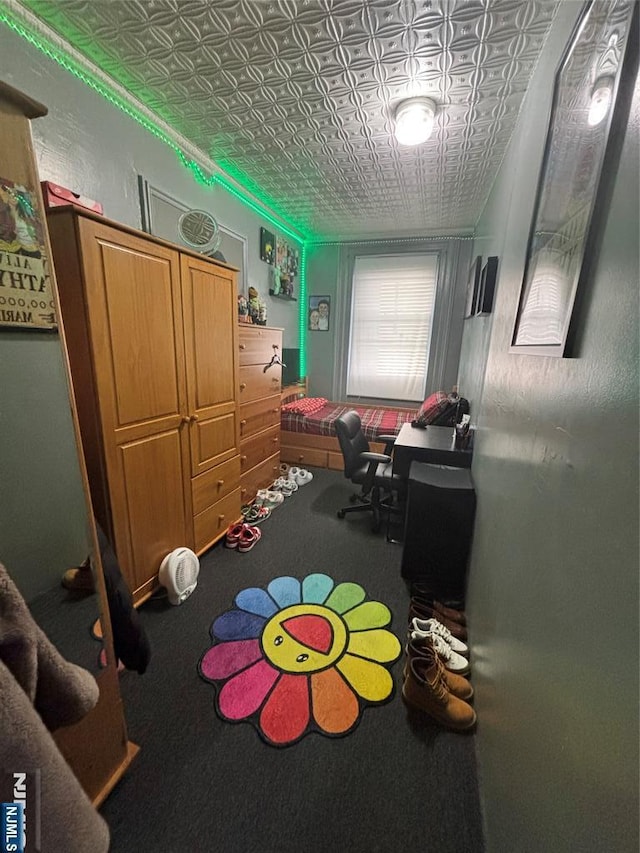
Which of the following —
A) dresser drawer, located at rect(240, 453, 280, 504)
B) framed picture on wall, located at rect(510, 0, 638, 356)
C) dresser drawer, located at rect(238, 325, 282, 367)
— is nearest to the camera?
framed picture on wall, located at rect(510, 0, 638, 356)

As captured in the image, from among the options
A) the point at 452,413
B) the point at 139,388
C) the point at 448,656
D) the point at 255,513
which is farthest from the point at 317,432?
the point at 448,656

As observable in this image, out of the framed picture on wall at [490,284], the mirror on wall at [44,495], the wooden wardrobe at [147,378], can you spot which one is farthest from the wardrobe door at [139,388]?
the framed picture on wall at [490,284]

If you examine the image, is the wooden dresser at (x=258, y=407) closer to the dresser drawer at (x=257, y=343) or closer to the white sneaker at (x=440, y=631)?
the dresser drawer at (x=257, y=343)

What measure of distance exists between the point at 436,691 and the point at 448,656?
23 centimetres

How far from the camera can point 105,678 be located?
106cm

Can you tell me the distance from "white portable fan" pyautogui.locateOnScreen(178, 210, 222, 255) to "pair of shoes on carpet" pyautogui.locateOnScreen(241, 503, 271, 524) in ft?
6.40

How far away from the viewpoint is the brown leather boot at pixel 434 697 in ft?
4.23

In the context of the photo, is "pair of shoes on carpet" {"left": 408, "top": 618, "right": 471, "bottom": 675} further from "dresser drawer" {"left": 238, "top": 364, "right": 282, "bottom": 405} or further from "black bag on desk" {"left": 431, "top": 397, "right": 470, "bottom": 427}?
"dresser drawer" {"left": 238, "top": 364, "right": 282, "bottom": 405}

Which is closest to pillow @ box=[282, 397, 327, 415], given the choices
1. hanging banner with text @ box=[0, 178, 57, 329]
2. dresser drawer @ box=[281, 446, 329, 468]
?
dresser drawer @ box=[281, 446, 329, 468]

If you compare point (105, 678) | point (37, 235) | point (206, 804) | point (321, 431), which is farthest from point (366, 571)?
point (37, 235)

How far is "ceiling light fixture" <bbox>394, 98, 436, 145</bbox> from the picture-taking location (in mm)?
1804

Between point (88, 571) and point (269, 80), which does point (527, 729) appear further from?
point (269, 80)

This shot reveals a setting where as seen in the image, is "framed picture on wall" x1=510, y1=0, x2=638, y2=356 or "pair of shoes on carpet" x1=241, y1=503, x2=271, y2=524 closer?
"framed picture on wall" x1=510, y1=0, x2=638, y2=356

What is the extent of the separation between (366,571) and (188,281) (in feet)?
6.79
